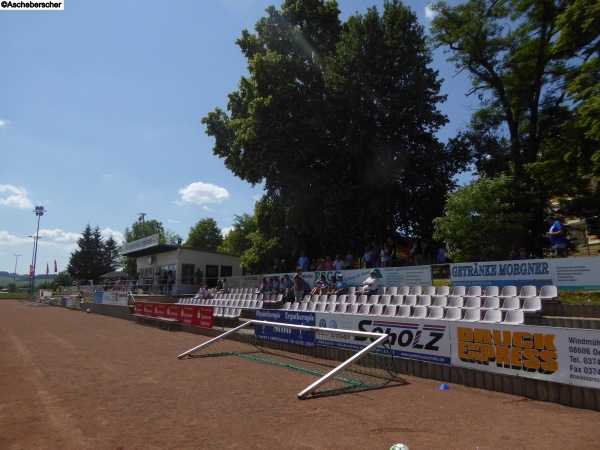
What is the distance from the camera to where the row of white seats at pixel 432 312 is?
9.20 m

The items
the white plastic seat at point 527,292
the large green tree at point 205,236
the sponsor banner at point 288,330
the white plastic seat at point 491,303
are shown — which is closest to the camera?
the white plastic seat at point 491,303

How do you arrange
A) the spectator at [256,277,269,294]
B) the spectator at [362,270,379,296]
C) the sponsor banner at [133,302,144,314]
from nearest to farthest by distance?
the spectator at [362,270,379,296]
the spectator at [256,277,269,294]
the sponsor banner at [133,302,144,314]

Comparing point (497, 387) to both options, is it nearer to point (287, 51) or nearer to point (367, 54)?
point (367, 54)

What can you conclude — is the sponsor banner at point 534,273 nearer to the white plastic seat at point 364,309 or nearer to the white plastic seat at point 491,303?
the white plastic seat at point 491,303

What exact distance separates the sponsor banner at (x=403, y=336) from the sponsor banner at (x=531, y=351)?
0.30 m

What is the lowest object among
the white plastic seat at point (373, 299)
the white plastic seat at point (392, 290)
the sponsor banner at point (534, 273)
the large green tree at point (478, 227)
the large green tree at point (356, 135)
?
the white plastic seat at point (373, 299)

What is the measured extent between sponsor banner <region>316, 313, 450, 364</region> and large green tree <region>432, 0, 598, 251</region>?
14.0 metres

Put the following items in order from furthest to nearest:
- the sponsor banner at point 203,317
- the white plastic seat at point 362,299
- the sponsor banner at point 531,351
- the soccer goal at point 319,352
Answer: the sponsor banner at point 203,317, the white plastic seat at point 362,299, the soccer goal at point 319,352, the sponsor banner at point 531,351

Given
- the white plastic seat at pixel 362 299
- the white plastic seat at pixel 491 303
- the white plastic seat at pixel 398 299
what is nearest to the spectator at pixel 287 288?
the white plastic seat at pixel 362 299

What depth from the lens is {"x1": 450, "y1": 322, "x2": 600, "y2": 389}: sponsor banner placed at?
6.36 metres

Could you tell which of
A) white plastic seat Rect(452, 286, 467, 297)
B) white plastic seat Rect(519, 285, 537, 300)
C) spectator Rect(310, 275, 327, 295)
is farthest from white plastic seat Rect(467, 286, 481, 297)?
spectator Rect(310, 275, 327, 295)

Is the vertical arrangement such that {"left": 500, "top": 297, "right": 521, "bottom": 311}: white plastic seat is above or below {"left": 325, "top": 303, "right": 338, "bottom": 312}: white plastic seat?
above

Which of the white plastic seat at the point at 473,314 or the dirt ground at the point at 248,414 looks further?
the white plastic seat at the point at 473,314

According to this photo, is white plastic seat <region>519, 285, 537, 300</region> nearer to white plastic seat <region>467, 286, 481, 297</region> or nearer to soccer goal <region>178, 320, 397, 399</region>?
white plastic seat <region>467, 286, 481, 297</region>
